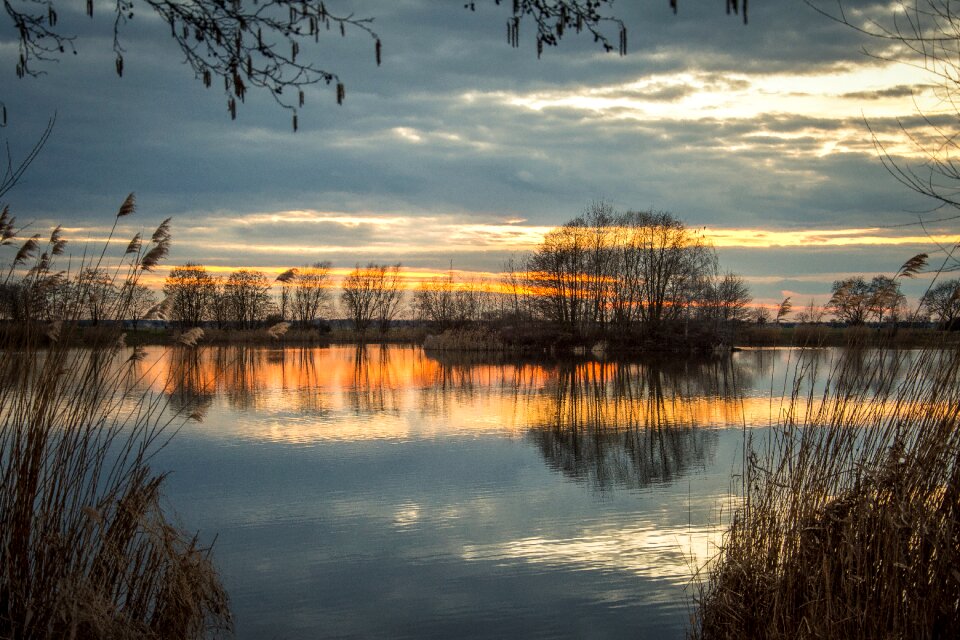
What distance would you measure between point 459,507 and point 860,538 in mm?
5589

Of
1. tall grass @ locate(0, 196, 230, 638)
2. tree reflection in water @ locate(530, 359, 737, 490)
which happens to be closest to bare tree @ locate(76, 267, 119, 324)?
tall grass @ locate(0, 196, 230, 638)

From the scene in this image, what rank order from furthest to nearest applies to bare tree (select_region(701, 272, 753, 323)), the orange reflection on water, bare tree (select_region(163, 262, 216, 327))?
1. bare tree (select_region(701, 272, 753, 323))
2. the orange reflection on water
3. bare tree (select_region(163, 262, 216, 327))

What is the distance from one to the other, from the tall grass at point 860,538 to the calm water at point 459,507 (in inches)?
29.6

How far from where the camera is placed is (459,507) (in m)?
9.30

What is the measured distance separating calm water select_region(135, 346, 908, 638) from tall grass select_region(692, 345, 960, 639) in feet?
2.46

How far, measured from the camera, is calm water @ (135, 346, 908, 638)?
6.10 metres

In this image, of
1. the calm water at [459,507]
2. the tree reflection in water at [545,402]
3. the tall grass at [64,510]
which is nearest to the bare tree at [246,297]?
the tree reflection in water at [545,402]

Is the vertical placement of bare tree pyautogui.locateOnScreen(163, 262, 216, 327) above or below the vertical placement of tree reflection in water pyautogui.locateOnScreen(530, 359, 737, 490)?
above

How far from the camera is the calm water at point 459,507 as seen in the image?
6.10 metres

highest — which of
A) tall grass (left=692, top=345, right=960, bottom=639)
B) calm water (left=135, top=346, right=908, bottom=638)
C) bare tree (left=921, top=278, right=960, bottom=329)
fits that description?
bare tree (left=921, top=278, right=960, bottom=329)

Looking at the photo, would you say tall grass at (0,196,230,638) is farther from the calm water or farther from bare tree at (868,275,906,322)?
bare tree at (868,275,906,322)

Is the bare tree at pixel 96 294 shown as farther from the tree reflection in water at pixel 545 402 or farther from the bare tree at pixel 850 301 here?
the bare tree at pixel 850 301

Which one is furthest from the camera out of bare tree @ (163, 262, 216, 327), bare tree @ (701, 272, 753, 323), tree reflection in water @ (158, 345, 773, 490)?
bare tree @ (701, 272, 753, 323)

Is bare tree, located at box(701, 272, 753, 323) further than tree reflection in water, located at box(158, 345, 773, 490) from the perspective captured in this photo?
Yes
